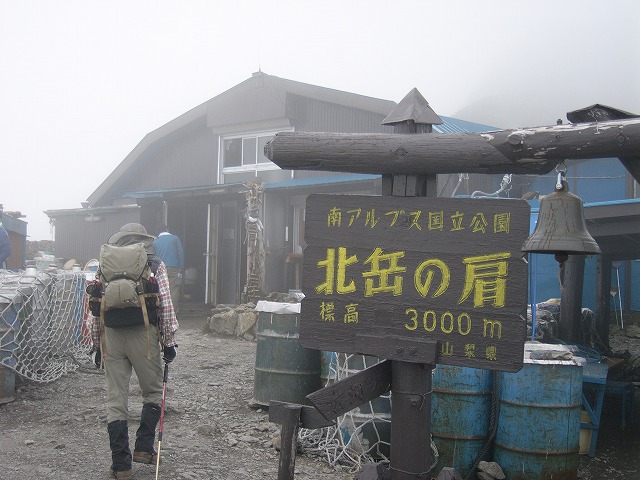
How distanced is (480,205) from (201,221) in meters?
14.4

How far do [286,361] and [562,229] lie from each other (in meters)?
4.15

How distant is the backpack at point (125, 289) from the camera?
5.15 m

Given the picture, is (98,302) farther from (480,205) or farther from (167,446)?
(480,205)

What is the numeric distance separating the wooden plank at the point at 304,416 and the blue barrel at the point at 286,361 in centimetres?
353

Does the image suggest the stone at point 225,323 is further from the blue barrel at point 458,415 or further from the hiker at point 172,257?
the blue barrel at point 458,415

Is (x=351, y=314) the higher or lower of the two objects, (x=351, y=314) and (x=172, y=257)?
the higher

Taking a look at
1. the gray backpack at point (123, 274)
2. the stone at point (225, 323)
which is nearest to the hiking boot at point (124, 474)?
the gray backpack at point (123, 274)

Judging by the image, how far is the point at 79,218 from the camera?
65.3 ft

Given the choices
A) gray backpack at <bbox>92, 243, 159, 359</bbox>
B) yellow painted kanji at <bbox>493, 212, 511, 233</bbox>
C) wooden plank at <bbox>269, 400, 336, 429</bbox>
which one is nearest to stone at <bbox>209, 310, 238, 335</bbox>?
gray backpack at <bbox>92, 243, 159, 359</bbox>

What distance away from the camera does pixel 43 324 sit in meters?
8.08

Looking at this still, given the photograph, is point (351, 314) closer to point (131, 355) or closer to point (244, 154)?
point (131, 355)

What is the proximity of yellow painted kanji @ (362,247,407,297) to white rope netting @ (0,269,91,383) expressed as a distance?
5290 millimetres

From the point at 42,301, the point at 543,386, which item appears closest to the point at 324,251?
the point at 543,386

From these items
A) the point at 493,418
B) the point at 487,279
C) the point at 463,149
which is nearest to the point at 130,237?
the point at 463,149
